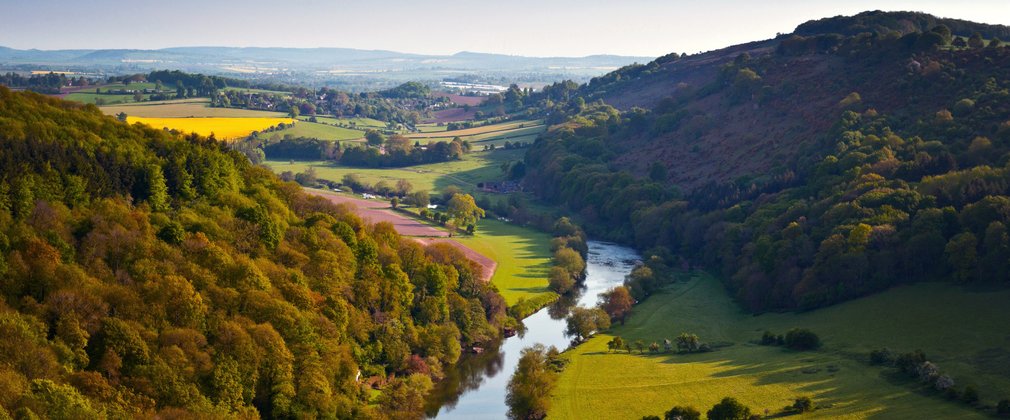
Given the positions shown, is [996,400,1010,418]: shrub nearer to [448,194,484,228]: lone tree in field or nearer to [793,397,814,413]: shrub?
[793,397,814,413]: shrub

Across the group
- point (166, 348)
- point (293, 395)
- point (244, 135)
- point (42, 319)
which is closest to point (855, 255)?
point (293, 395)

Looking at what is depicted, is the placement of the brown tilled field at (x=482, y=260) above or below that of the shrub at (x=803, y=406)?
below

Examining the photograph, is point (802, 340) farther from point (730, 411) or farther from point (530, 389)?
point (530, 389)

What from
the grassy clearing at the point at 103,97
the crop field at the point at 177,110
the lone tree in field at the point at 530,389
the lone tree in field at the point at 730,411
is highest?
the grassy clearing at the point at 103,97

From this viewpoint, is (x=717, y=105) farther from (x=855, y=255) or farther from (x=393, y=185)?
(x=855, y=255)

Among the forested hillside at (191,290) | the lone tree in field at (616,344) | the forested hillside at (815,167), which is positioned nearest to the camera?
the forested hillside at (191,290)

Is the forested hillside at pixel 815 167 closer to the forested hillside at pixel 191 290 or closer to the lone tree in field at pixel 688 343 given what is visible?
the lone tree in field at pixel 688 343

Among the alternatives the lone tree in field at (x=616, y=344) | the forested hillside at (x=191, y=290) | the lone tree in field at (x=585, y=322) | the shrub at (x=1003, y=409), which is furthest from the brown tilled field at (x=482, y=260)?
the shrub at (x=1003, y=409)

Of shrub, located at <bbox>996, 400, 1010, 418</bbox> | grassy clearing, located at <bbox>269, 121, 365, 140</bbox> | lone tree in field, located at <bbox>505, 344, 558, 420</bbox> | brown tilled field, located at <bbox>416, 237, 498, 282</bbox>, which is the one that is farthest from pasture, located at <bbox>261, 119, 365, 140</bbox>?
shrub, located at <bbox>996, 400, 1010, 418</bbox>
